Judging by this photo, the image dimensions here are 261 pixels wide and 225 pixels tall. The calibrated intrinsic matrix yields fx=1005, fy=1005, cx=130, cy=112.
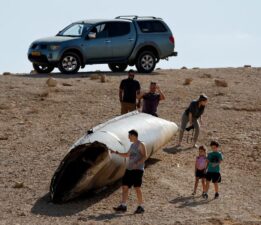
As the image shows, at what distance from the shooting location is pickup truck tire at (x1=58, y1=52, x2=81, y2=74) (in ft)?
111

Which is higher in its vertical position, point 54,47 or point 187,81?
point 54,47

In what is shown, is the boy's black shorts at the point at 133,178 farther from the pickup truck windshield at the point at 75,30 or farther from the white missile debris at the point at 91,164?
the pickup truck windshield at the point at 75,30

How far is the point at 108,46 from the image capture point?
3469 centimetres

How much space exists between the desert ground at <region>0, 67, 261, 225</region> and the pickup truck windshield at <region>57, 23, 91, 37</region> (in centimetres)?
151

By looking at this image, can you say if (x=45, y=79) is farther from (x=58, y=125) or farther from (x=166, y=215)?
Answer: (x=166, y=215)

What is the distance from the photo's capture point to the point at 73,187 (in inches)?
797

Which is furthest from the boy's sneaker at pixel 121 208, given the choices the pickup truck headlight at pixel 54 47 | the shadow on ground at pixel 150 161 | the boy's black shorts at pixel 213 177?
the pickup truck headlight at pixel 54 47

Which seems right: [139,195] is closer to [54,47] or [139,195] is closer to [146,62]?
[54,47]

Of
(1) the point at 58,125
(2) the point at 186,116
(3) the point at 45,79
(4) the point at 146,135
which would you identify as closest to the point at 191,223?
(4) the point at 146,135

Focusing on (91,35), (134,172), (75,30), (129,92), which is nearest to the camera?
(134,172)

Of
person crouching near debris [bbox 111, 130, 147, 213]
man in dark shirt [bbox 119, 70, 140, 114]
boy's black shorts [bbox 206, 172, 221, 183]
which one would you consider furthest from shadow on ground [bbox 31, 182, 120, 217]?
man in dark shirt [bbox 119, 70, 140, 114]

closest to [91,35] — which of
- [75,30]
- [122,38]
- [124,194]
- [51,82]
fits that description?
[75,30]

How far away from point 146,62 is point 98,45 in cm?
224

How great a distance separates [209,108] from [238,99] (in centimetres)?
177
